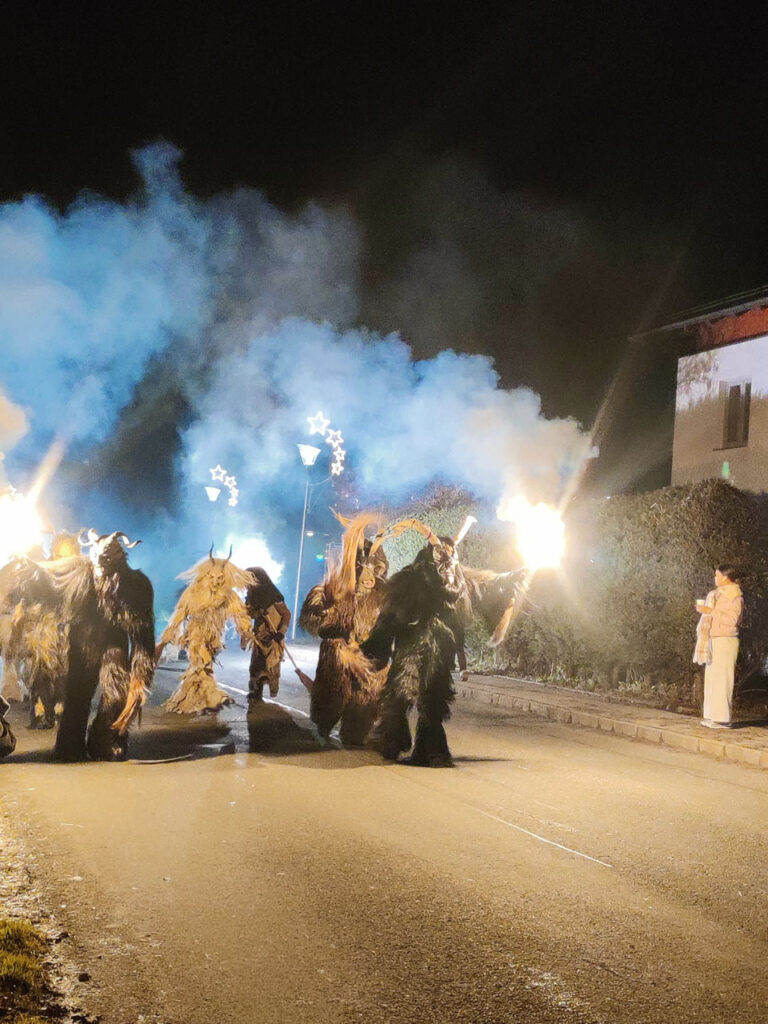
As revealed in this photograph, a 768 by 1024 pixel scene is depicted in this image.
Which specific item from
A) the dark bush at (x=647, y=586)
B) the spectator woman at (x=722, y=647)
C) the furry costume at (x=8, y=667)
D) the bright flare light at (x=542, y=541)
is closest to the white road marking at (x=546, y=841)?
the bright flare light at (x=542, y=541)

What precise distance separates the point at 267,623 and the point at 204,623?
1.28 meters

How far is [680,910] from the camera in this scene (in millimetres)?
4852

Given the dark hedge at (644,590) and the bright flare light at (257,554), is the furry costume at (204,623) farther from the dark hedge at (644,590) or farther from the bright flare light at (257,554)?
the bright flare light at (257,554)

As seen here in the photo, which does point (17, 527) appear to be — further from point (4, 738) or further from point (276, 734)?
point (276, 734)

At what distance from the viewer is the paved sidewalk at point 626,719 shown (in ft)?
33.8

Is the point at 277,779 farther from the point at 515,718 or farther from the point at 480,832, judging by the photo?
the point at 515,718

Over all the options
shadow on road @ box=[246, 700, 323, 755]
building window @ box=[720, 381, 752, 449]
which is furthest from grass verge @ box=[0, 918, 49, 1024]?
building window @ box=[720, 381, 752, 449]

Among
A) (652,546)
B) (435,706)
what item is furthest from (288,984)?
(652,546)

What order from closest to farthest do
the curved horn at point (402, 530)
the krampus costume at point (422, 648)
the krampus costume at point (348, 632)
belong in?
1. the krampus costume at point (422, 648)
2. the curved horn at point (402, 530)
3. the krampus costume at point (348, 632)

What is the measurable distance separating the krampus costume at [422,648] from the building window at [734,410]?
1449 cm

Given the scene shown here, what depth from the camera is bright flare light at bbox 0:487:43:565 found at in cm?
973

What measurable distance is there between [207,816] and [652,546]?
31.4ft

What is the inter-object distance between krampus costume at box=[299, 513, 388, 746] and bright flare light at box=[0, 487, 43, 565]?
3.22 metres

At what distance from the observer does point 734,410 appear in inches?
856
